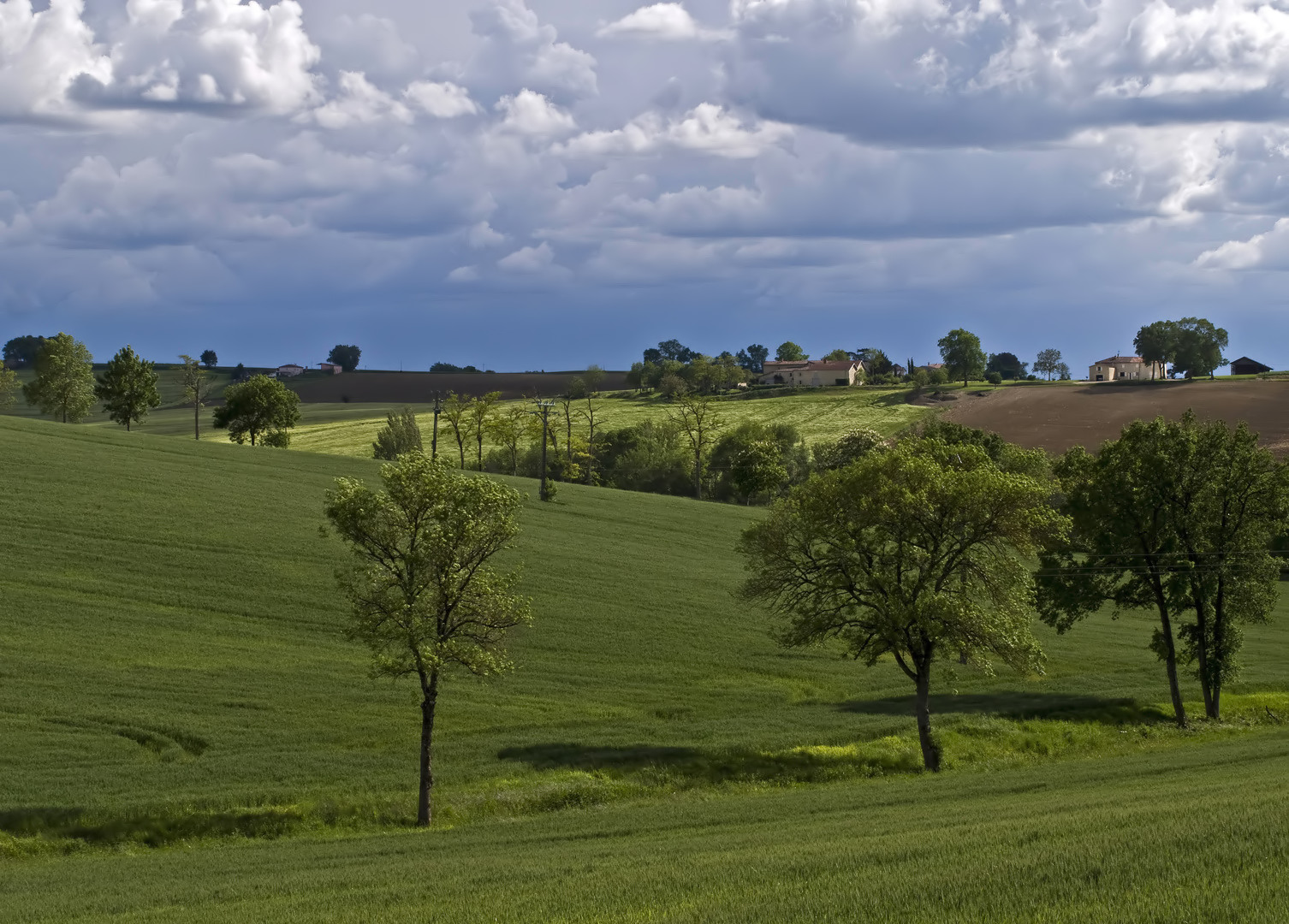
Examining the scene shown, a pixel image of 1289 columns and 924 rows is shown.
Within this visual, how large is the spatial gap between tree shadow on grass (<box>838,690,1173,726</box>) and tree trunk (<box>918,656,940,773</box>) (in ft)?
17.7

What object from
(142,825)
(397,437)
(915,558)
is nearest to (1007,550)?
(915,558)

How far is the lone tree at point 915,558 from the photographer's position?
4175cm

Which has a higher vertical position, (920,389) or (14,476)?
(920,389)

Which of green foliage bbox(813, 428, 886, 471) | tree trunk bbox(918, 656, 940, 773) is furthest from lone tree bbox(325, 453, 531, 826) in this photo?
green foliage bbox(813, 428, 886, 471)

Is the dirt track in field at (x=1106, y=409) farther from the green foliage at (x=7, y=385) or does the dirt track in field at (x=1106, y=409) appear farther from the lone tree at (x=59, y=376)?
the green foliage at (x=7, y=385)

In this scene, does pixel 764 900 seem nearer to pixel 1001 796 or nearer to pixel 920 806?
pixel 920 806

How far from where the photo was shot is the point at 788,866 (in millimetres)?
17266

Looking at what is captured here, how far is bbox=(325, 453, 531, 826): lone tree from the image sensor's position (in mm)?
34719

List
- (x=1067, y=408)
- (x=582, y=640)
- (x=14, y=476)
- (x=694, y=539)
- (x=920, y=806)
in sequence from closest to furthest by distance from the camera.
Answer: (x=920, y=806)
(x=582, y=640)
(x=14, y=476)
(x=694, y=539)
(x=1067, y=408)

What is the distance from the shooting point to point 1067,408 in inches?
6117

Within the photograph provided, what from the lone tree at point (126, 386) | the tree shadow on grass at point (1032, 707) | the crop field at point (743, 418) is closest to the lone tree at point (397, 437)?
the crop field at point (743, 418)

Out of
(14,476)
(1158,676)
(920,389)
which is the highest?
(920,389)

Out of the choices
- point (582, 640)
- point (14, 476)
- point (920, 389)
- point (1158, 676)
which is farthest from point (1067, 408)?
point (14, 476)

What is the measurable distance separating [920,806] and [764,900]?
51.6ft
